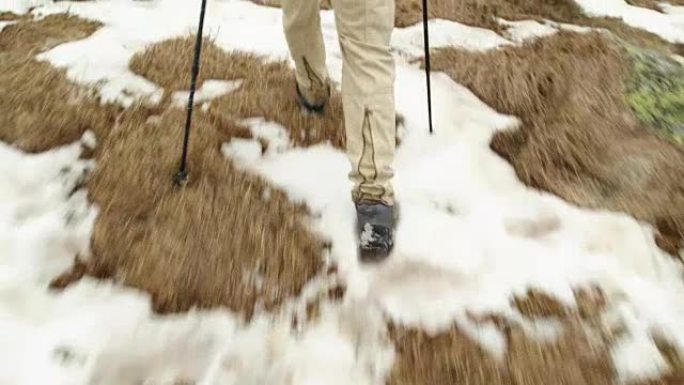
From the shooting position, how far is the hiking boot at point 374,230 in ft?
11.3

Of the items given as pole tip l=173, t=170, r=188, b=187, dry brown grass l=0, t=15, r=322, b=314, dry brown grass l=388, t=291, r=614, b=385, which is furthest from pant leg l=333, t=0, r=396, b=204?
pole tip l=173, t=170, r=188, b=187

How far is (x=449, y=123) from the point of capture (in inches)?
186

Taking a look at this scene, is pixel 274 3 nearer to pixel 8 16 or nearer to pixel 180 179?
pixel 8 16

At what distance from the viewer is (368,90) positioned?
339 centimetres

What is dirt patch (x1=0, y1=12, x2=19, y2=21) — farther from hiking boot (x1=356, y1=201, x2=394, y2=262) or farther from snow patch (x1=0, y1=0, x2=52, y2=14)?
hiking boot (x1=356, y1=201, x2=394, y2=262)

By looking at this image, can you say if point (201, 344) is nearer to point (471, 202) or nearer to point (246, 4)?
point (471, 202)

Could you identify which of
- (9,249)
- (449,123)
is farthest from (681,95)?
(9,249)

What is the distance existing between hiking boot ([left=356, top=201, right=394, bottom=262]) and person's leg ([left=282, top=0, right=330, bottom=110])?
1331mm

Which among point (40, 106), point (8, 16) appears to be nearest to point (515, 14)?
point (40, 106)

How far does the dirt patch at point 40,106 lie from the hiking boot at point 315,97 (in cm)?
135

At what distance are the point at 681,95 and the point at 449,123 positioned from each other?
186cm

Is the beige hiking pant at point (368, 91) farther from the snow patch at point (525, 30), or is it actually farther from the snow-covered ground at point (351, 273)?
the snow patch at point (525, 30)

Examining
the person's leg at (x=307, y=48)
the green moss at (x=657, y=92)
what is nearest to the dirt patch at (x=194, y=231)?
the person's leg at (x=307, y=48)

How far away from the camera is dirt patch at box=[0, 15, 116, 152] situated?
4203 millimetres
